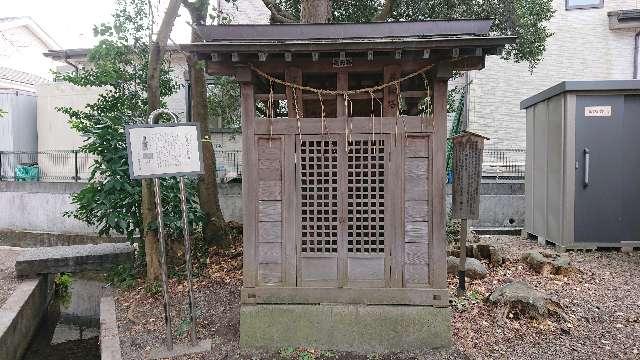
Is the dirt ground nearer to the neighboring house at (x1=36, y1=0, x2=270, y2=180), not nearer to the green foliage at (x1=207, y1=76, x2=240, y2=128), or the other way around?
the green foliage at (x1=207, y1=76, x2=240, y2=128)

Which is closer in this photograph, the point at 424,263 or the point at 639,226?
the point at 424,263

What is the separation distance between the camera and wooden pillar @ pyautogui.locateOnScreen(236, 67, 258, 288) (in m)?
5.77

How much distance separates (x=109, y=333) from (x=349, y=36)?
5148 millimetres

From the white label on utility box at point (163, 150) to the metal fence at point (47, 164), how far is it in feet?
38.6

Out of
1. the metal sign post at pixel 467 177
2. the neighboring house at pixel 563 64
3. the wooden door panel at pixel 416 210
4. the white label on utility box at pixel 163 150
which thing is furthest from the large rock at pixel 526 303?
the neighboring house at pixel 563 64

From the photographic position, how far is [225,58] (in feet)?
17.9

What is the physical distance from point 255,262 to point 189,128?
1.82 metres

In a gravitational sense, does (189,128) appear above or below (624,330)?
above

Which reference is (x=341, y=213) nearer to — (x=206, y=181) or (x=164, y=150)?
(x=164, y=150)

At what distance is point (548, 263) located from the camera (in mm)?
8398

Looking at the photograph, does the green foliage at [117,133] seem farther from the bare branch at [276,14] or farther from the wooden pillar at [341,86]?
the wooden pillar at [341,86]

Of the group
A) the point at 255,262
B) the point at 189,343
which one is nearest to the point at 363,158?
the point at 255,262

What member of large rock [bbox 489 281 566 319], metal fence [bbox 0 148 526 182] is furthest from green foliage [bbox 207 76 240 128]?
large rock [bbox 489 281 566 319]

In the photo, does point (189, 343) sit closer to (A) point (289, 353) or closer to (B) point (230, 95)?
(A) point (289, 353)
